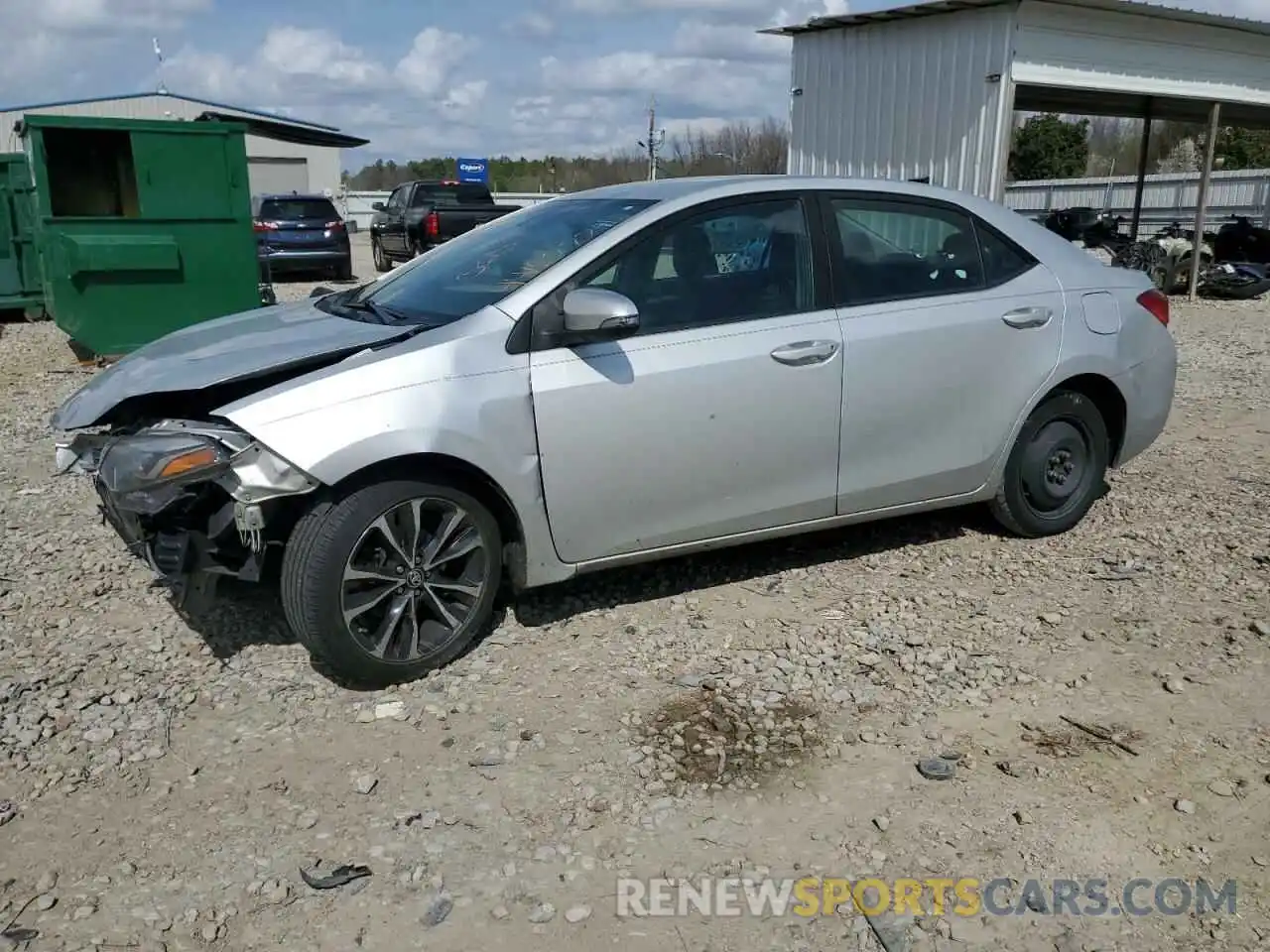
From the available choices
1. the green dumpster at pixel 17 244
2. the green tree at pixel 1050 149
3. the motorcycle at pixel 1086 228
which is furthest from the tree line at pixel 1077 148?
the green dumpster at pixel 17 244

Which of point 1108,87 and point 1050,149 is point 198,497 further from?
point 1050,149

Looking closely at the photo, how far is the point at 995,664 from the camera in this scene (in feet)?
13.5

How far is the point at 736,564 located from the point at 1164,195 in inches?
→ 1174

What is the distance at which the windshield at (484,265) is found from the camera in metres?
4.26

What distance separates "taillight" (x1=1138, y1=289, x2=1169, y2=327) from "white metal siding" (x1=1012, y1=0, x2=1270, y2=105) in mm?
8152

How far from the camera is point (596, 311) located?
379 cm

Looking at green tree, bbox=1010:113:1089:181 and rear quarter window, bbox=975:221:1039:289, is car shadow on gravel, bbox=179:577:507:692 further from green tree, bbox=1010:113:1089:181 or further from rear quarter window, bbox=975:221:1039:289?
green tree, bbox=1010:113:1089:181

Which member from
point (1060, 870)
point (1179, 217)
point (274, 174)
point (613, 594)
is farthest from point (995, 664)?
point (274, 174)

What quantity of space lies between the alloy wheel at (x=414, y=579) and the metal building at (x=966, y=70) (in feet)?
34.4

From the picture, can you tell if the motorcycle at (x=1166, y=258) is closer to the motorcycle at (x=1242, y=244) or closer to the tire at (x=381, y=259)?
the motorcycle at (x=1242, y=244)

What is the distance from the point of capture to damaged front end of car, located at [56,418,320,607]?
354 centimetres

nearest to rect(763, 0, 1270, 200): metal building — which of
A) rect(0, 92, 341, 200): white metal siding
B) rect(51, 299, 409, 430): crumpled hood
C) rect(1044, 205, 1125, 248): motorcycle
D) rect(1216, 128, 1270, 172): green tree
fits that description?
rect(1044, 205, 1125, 248): motorcycle

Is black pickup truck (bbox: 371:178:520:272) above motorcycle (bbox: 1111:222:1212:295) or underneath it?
above

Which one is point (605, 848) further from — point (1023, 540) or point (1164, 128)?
point (1164, 128)
